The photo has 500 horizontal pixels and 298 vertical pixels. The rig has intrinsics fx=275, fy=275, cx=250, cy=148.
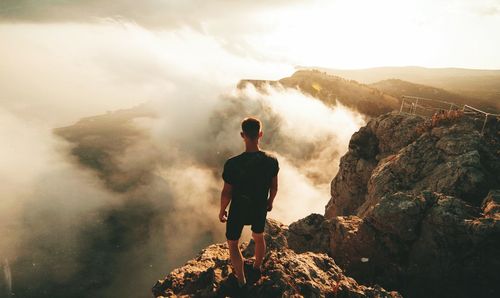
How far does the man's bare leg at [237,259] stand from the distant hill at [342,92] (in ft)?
223

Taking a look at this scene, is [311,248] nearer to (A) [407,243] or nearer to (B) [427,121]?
(A) [407,243]

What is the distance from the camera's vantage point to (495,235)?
21.9 feet

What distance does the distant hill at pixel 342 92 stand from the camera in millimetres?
70812

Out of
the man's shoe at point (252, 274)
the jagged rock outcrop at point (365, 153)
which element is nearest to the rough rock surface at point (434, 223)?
the jagged rock outcrop at point (365, 153)

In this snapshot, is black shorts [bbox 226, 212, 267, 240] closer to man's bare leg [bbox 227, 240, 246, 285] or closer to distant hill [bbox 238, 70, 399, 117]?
man's bare leg [bbox 227, 240, 246, 285]

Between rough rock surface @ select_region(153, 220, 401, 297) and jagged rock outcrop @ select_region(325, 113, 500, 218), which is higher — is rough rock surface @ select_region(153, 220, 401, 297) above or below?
below

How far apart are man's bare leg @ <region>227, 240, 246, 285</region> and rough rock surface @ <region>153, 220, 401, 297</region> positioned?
0.91 ft

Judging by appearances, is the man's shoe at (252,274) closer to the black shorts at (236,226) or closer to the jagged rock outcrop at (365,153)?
the black shorts at (236,226)

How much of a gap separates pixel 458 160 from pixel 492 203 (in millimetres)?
3328

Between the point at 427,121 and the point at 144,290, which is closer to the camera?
the point at 427,121

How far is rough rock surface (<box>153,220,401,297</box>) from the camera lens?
5.41 m

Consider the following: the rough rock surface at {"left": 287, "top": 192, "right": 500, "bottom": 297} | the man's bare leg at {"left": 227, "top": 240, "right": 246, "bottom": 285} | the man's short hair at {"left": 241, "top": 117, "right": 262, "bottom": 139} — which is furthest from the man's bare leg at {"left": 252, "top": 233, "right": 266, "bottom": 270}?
the rough rock surface at {"left": 287, "top": 192, "right": 500, "bottom": 297}

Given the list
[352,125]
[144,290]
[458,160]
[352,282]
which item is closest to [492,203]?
[458,160]

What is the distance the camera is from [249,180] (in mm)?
5016
